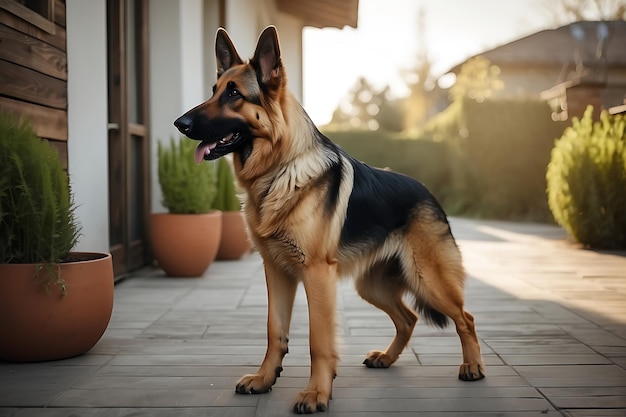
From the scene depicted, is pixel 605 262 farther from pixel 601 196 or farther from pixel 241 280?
pixel 241 280

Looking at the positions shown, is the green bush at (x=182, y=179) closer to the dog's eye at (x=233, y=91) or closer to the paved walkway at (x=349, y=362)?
the paved walkway at (x=349, y=362)

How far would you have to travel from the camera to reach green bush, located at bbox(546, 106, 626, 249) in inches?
325

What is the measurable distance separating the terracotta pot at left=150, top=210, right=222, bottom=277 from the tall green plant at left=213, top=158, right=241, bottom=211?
1.38 m

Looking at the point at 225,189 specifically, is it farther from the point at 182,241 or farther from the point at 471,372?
the point at 471,372

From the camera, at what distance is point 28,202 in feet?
10.0

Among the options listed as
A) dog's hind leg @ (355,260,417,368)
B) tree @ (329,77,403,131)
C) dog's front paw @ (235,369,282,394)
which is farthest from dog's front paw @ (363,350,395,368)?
tree @ (329,77,403,131)

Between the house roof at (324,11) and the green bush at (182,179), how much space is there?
7.15 metres

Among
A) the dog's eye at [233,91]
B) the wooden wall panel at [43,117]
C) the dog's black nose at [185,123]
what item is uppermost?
the wooden wall panel at [43,117]

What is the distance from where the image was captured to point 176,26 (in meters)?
6.91

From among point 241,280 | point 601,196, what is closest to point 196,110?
point 241,280

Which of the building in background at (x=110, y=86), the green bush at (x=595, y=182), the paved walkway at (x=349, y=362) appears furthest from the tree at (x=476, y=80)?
the paved walkway at (x=349, y=362)

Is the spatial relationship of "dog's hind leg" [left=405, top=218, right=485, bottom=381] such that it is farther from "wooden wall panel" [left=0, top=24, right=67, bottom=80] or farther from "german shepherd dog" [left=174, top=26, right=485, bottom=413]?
"wooden wall panel" [left=0, top=24, right=67, bottom=80]

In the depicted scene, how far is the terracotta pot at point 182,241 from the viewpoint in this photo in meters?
Answer: 6.02

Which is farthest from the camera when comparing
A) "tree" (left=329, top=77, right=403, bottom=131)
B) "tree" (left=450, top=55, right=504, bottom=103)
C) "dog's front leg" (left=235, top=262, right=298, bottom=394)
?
"tree" (left=329, top=77, right=403, bottom=131)
